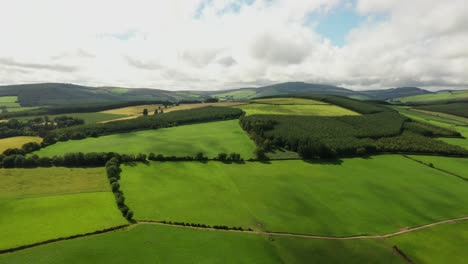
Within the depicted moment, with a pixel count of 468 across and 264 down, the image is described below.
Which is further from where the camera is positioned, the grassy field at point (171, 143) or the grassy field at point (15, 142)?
the grassy field at point (171, 143)

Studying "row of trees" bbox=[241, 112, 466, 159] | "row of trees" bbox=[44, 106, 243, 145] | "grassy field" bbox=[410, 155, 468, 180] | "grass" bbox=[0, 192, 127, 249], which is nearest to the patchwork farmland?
"grass" bbox=[0, 192, 127, 249]

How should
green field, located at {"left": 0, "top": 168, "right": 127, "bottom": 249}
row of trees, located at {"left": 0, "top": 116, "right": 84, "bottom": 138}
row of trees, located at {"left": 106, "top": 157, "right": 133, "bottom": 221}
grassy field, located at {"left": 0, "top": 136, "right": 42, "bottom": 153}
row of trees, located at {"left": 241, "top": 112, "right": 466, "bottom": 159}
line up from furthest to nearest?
row of trees, located at {"left": 0, "top": 116, "right": 84, "bottom": 138} < row of trees, located at {"left": 241, "top": 112, "right": 466, "bottom": 159} < grassy field, located at {"left": 0, "top": 136, "right": 42, "bottom": 153} < row of trees, located at {"left": 106, "top": 157, "right": 133, "bottom": 221} < green field, located at {"left": 0, "top": 168, "right": 127, "bottom": 249}

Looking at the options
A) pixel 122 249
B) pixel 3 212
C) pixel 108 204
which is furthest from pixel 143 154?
pixel 122 249

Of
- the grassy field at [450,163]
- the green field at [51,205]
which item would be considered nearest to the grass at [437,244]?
the grassy field at [450,163]

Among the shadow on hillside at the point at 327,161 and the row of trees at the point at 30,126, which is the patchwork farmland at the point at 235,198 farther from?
the row of trees at the point at 30,126

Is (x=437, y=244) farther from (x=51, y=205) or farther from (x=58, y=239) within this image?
(x=51, y=205)

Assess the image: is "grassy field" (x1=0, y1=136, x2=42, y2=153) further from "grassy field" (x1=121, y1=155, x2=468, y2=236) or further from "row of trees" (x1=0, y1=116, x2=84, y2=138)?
"grassy field" (x1=121, y1=155, x2=468, y2=236)
